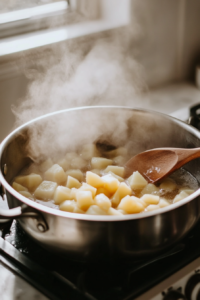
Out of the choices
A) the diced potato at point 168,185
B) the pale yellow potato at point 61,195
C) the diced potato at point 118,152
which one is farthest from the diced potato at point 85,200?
the diced potato at point 118,152

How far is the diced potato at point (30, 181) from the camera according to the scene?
3.95 ft

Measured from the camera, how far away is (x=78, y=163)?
4.48 ft

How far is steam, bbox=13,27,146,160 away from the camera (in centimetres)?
138

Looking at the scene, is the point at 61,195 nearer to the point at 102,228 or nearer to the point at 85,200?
the point at 85,200

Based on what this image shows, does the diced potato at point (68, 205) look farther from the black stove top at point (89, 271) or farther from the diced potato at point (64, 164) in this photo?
the diced potato at point (64, 164)

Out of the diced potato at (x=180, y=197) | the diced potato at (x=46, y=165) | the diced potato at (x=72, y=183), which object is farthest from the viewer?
the diced potato at (x=46, y=165)

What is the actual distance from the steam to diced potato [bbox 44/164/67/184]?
0.13 meters

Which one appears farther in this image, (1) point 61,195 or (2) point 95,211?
(1) point 61,195

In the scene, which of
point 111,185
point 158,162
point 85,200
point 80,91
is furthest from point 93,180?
point 80,91

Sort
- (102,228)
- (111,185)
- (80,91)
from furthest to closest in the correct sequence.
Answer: (80,91), (111,185), (102,228)

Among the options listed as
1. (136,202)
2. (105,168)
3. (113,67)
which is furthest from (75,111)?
(113,67)

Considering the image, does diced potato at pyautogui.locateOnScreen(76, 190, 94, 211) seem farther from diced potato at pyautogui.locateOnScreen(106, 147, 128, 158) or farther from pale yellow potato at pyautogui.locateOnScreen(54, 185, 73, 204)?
diced potato at pyautogui.locateOnScreen(106, 147, 128, 158)

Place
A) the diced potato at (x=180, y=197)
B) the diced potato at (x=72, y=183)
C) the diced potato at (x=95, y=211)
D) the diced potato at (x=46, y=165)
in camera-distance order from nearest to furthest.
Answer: the diced potato at (x=95, y=211)
the diced potato at (x=180, y=197)
the diced potato at (x=72, y=183)
the diced potato at (x=46, y=165)

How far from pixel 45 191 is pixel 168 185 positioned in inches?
17.1
